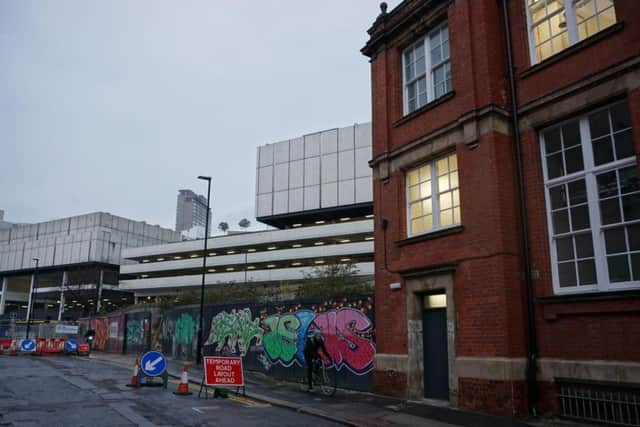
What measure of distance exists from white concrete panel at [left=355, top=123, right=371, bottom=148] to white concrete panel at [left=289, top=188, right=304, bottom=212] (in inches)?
386

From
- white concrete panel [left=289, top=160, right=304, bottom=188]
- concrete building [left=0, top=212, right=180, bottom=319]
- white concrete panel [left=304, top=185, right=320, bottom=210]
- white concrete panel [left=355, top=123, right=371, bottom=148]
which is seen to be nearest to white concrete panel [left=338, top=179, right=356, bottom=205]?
white concrete panel [left=304, top=185, right=320, bottom=210]

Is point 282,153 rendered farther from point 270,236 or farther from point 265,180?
point 270,236

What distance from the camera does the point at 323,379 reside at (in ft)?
47.1

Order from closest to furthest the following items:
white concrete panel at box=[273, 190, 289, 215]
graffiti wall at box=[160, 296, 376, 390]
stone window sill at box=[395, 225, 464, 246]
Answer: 1. stone window sill at box=[395, 225, 464, 246]
2. graffiti wall at box=[160, 296, 376, 390]
3. white concrete panel at box=[273, 190, 289, 215]

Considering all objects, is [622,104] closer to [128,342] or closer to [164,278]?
[128,342]

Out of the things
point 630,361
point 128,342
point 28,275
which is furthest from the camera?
point 28,275

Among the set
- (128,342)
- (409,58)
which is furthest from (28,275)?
(409,58)

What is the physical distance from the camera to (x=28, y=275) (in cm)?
9338

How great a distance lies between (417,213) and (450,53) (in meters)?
4.02

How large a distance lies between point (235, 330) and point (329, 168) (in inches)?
1817

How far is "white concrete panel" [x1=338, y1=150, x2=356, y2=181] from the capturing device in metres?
64.4

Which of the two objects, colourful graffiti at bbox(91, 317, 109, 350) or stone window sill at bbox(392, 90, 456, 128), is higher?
stone window sill at bbox(392, 90, 456, 128)

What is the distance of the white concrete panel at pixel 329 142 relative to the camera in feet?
218

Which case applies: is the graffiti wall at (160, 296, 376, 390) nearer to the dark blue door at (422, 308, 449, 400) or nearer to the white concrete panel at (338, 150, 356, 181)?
the dark blue door at (422, 308, 449, 400)
